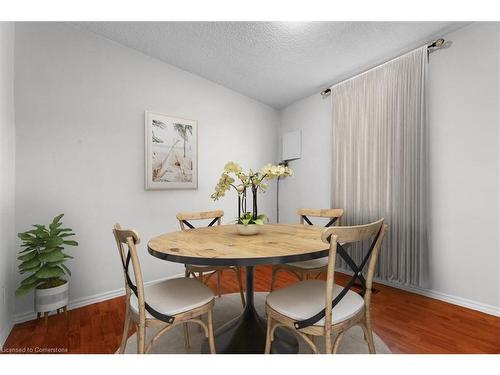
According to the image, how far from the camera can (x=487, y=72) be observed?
217 centimetres

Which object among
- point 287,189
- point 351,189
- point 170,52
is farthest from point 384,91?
point 170,52

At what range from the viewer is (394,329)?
76.7 inches

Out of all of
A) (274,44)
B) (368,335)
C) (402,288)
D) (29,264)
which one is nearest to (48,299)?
(29,264)

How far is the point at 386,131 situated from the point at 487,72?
882 mm

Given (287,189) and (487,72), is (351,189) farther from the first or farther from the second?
(487,72)

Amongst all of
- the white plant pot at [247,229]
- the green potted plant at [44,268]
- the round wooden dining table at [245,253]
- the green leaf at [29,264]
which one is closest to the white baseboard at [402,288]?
the green potted plant at [44,268]

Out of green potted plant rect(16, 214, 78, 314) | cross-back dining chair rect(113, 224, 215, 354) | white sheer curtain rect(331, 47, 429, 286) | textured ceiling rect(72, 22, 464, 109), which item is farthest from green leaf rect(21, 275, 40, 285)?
white sheer curtain rect(331, 47, 429, 286)

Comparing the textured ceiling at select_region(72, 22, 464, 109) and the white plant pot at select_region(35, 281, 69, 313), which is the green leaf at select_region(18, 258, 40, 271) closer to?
the white plant pot at select_region(35, 281, 69, 313)

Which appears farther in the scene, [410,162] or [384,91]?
[384,91]

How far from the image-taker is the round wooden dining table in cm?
122

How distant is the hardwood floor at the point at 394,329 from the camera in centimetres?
174

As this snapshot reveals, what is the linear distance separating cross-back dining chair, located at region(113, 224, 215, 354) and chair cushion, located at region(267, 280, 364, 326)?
0.39 metres

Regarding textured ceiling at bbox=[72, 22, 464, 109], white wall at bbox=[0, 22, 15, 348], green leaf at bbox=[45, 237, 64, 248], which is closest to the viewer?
white wall at bbox=[0, 22, 15, 348]

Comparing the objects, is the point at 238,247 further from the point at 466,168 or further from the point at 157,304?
the point at 466,168
